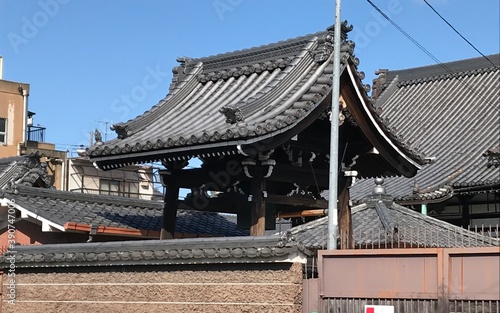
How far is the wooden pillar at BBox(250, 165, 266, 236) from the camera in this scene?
534 inches

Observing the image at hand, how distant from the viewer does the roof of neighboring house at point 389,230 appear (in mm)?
14891

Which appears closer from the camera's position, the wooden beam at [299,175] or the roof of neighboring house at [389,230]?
the wooden beam at [299,175]

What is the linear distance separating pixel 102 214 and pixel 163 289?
6082mm

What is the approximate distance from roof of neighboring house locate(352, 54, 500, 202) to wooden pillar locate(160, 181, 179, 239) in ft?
33.3

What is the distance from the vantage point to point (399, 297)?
1102 centimetres

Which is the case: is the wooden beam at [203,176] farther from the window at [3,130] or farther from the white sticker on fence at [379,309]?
the window at [3,130]

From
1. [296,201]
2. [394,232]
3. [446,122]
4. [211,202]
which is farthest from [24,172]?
[446,122]

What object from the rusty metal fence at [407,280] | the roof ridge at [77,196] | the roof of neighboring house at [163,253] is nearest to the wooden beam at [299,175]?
the roof of neighboring house at [163,253]

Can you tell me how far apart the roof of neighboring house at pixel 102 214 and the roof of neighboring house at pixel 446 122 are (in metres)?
6.60

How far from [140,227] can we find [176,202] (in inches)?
106

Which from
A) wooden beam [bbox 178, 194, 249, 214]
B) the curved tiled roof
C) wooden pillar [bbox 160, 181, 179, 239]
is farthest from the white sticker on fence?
wooden pillar [bbox 160, 181, 179, 239]

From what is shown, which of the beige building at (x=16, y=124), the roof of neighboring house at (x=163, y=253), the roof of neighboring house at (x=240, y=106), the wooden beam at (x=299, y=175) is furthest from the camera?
the beige building at (x=16, y=124)

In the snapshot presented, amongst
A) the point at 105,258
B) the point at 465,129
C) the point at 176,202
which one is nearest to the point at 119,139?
the point at 176,202

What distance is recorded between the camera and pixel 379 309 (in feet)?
36.5
